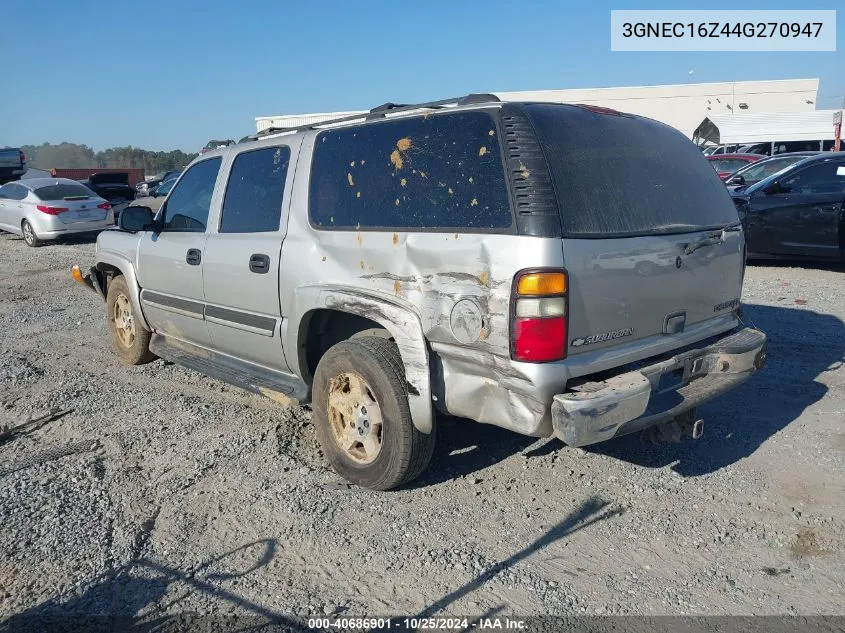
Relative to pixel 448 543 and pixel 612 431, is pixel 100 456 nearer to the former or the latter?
pixel 448 543

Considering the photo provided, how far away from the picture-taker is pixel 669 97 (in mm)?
43500

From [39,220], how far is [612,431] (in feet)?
51.2

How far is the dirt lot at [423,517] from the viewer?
2.90 metres

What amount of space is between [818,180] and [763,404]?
230 inches

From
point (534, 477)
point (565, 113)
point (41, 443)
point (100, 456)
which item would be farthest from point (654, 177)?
point (41, 443)

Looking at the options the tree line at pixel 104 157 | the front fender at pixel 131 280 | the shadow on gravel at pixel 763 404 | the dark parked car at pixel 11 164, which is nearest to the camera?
the shadow on gravel at pixel 763 404

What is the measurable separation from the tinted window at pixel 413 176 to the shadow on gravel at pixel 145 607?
1809 millimetres

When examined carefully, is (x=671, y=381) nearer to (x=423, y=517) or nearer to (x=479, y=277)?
(x=479, y=277)

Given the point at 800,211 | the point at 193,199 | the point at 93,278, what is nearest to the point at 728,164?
the point at 800,211

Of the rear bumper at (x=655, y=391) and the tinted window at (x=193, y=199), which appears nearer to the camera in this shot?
the rear bumper at (x=655, y=391)

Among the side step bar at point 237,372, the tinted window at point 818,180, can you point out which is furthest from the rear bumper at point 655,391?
the tinted window at point 818,180

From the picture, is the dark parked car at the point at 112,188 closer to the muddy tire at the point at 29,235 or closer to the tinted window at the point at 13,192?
the tinted window at the point at 13,192

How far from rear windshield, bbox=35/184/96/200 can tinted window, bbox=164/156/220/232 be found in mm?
12123

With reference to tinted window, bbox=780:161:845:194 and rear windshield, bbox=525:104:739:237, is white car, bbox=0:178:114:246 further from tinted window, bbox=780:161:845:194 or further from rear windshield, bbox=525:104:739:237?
rear windshield, bbox=525:104:739:237
